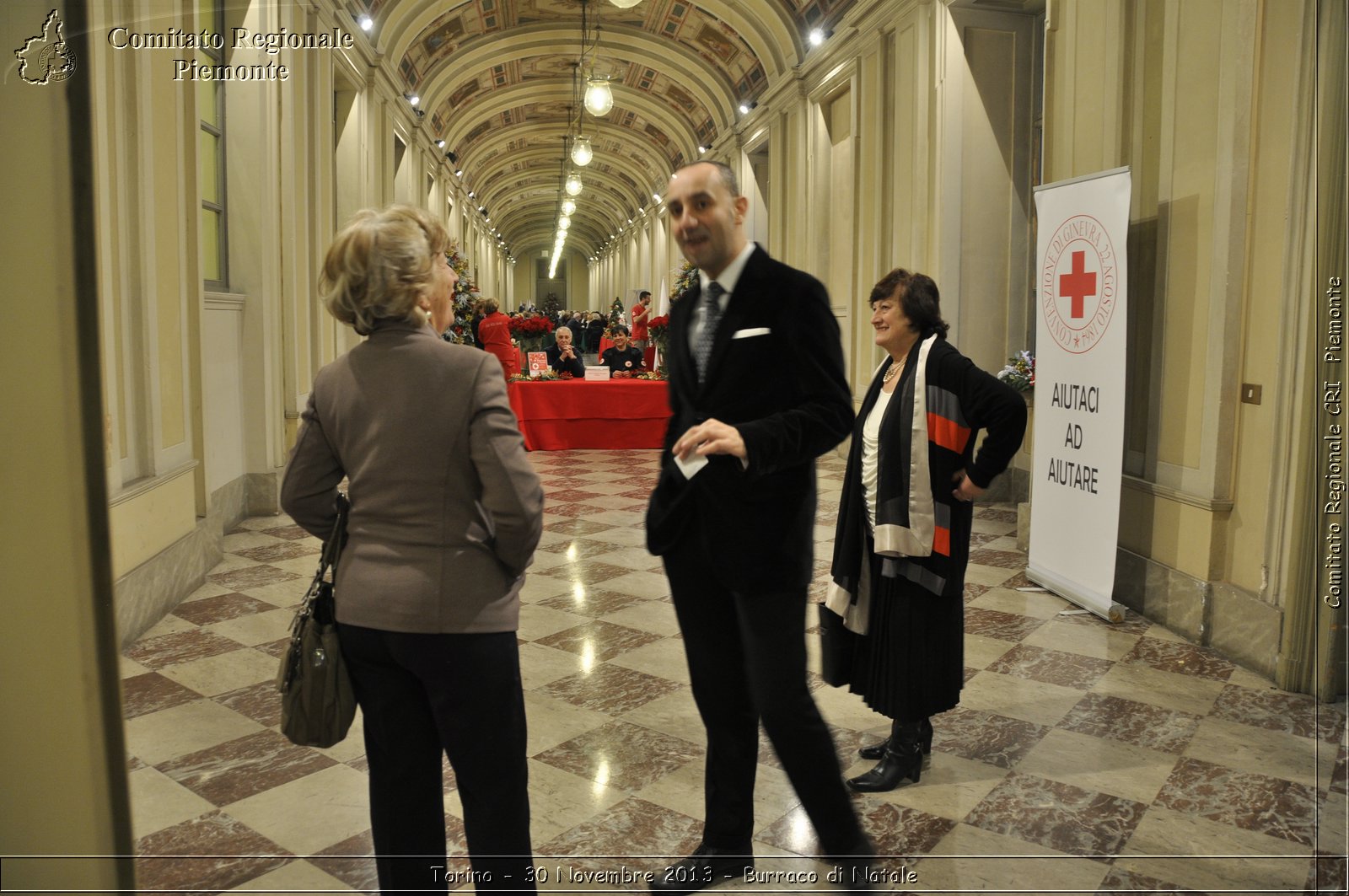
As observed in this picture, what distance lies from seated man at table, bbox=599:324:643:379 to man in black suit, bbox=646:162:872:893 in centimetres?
1035

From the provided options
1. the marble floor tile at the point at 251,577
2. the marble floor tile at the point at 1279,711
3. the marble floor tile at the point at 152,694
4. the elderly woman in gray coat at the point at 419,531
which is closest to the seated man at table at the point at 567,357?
the marble floor tile at the point at 251,577

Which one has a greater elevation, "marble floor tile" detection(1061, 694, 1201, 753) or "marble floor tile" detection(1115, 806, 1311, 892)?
"marble floor tile" detection(1115, 806, 1311, 892)

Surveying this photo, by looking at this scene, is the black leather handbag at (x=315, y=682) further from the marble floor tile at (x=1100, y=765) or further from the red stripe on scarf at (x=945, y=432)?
the marble floor tile at (x=1100, y=765)

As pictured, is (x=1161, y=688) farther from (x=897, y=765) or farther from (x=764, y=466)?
(x=764, y=466)

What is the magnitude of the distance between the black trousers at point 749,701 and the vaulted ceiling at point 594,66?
10168 mm

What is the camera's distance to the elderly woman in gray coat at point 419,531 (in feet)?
5.68

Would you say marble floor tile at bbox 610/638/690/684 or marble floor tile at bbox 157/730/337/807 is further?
marble floor tile at bbox 610/638/690/684

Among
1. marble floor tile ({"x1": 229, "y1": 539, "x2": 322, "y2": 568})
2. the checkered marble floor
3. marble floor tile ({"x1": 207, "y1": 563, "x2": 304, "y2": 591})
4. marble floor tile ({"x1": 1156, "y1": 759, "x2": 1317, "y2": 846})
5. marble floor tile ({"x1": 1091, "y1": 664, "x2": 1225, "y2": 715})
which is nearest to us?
the checkered marble floor

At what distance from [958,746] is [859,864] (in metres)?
1.31

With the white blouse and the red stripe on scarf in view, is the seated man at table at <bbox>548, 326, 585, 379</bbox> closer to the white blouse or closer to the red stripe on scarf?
the white blouse

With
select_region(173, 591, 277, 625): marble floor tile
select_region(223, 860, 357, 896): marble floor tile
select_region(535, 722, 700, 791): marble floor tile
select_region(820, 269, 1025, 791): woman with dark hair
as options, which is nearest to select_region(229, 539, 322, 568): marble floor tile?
select_region(173, 591, 277, 625): marble floor tile

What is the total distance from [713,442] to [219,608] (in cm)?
393

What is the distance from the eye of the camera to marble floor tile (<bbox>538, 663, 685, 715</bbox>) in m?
3.71

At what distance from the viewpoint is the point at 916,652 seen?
2.91 metres
